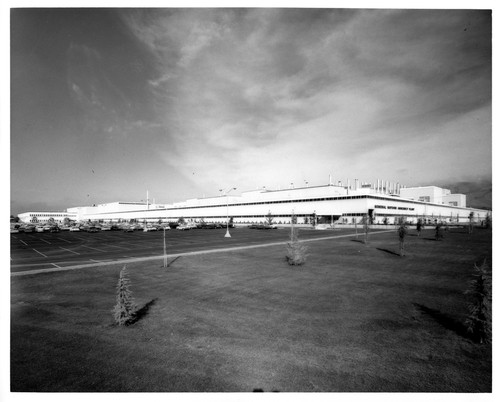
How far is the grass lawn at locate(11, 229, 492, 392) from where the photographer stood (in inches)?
190

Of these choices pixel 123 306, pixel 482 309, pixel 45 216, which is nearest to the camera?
pixel 482 309

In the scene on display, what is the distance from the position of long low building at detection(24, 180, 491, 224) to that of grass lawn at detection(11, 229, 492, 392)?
3790cm

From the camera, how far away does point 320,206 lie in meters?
81.4

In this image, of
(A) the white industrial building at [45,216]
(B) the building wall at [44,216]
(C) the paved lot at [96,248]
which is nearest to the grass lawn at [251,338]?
(C) the paved lot at [96,248]

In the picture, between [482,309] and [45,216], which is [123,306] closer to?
[482,309]

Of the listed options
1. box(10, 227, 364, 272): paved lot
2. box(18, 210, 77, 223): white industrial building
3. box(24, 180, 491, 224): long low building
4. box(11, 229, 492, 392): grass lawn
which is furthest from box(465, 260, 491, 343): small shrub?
box(18, 210, 77, 223): white industrial building

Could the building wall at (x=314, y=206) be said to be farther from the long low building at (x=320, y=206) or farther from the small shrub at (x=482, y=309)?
the small shrub at (x=482, y=309)

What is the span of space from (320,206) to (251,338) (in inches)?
3085

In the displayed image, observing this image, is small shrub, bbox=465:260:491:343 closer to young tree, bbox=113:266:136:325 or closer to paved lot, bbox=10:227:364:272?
young tree, bbox=113:266:136:325

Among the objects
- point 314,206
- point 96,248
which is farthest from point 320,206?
point 96,248

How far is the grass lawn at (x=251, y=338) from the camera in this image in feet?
15.9

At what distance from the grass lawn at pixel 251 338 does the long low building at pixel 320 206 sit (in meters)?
37.9

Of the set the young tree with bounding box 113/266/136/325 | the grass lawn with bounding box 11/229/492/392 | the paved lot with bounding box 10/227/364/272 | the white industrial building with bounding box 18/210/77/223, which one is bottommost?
the white industrial building with bounding box 18/210/77/223

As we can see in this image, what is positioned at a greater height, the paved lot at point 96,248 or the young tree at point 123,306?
the young tree at point 123,306
